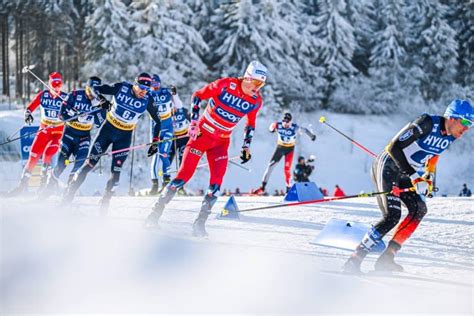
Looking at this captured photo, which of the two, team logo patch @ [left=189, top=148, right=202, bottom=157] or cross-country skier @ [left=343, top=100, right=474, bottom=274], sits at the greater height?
cross-country skier @ [left=343, top=100, right=474, bottom=274]

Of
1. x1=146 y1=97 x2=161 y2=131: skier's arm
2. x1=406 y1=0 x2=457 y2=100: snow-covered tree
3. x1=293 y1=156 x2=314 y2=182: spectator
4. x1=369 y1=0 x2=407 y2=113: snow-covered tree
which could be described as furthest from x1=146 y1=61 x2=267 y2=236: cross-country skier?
x1=406 y1=0 x2=457 y2=100: snow-covered tree

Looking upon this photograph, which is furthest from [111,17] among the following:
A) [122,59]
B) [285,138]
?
[285,138]

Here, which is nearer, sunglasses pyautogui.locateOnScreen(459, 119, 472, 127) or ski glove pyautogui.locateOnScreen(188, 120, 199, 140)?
sunglasses pyautogui.locateOnScreen(459, 119, 472, 127)

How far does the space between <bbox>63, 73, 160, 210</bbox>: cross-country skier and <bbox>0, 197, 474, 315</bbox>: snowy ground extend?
1.83 ft

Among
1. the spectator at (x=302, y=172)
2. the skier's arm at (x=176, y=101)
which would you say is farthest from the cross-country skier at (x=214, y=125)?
the spectator at (x=302, y=172)

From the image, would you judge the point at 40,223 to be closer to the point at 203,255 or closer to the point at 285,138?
the point at 203,255

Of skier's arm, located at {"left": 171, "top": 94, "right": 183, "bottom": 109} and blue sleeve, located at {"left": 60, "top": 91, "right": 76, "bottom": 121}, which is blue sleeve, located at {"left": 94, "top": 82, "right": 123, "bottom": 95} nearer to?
blue sleeve, located at {"left": 60, "top": 91, "right": 76, "bottom": 121}

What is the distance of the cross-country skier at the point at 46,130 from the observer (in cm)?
1098

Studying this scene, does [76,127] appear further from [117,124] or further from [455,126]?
[455,126]

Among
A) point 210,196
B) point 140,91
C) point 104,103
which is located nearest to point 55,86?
point 104,103

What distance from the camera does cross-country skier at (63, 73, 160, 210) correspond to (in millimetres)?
8555

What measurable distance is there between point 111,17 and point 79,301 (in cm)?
3121

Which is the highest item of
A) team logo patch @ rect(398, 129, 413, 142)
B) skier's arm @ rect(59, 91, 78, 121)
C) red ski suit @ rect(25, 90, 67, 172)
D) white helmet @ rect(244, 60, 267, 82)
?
white helmet @ rect(244, 60, 267, 82)

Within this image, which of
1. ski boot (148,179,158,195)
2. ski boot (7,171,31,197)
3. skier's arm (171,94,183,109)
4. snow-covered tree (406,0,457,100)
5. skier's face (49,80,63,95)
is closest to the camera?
ski boot (7,171,31,197)
